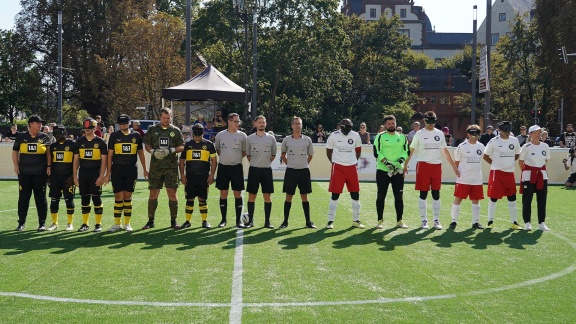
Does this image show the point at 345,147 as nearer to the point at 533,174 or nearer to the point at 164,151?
the point at 164,151

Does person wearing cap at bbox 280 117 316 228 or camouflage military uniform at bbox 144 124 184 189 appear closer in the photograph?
camouflage military uniform at bbox 144 124 184 189

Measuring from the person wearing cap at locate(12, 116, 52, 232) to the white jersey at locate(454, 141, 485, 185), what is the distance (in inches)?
290

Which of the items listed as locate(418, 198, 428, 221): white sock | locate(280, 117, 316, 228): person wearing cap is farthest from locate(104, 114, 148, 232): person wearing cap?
locate(418, 198, 428, 221): white sock

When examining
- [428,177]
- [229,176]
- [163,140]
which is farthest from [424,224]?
[163,140]

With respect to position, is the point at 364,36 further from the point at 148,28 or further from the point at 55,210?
the point at 55,210

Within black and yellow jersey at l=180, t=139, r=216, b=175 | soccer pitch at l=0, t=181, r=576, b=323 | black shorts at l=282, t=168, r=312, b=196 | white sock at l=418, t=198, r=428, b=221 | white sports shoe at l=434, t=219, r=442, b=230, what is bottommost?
soccer pitch at l=0, t=181, r=576, b=323

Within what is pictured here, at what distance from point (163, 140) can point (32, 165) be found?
2.28 meters

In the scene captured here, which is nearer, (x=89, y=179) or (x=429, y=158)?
(x=89, y=179)

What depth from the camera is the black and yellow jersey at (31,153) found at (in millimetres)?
11703

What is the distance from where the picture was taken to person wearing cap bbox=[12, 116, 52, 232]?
11.7 m

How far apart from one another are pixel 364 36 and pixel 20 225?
61.8 meters

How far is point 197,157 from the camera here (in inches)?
475

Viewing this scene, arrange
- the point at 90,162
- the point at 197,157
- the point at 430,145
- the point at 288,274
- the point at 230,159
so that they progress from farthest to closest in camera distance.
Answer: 1. the point at 430,145
2. the point at 230,159
3. the point at 197,157
4. the point at 90,162
5. the point at 288,274

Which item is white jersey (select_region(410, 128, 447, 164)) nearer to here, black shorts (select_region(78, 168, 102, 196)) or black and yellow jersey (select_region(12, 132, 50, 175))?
black shorts (select_region(78, 168, 102, 196))
